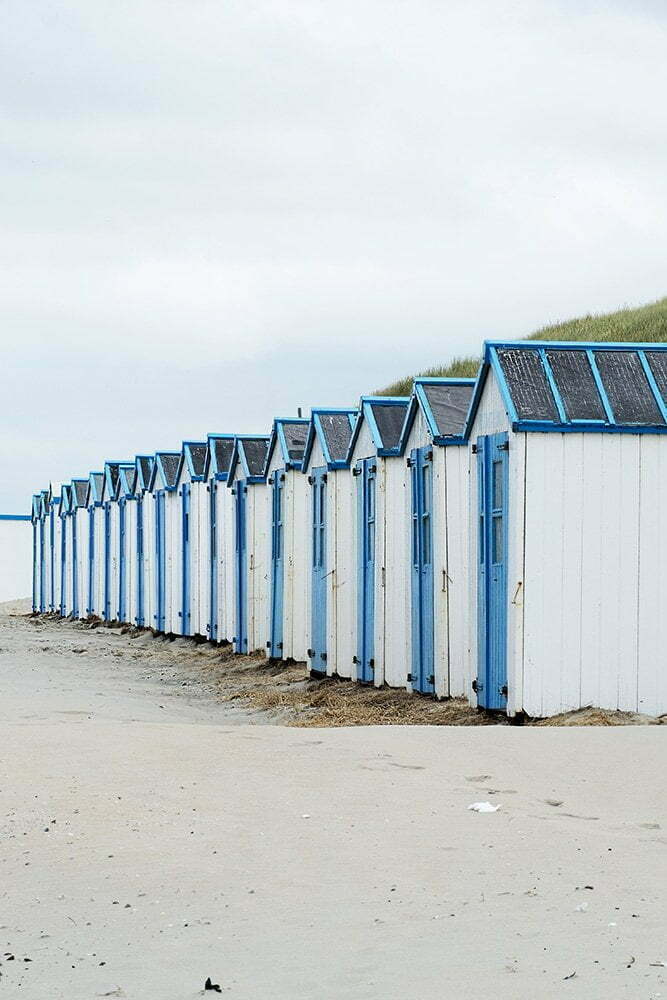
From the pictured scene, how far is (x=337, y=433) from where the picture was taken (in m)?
19.2

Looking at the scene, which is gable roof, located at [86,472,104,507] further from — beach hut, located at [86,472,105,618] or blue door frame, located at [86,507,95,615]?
blue door frame, located at [86,507,95,615]

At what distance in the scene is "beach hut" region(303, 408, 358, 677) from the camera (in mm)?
18000

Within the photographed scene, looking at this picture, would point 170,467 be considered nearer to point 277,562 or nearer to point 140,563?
point 140,563

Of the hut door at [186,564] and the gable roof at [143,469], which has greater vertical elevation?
the gable roof at [143,469]

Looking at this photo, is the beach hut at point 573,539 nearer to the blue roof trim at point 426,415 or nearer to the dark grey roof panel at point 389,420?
the blue roof trim at point 426,415

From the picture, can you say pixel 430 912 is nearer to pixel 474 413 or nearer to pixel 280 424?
pixel 474 413

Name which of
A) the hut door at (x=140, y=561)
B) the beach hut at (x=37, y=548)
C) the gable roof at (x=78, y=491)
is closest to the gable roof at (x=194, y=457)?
the hut door at (x=140, y=561)

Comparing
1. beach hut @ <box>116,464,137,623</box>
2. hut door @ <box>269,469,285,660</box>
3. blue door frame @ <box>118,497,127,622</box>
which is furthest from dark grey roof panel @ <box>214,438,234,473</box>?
blue door frame @ <box>118,497,127,622</box>

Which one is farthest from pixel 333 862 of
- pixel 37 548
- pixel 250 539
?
pixel 37 548

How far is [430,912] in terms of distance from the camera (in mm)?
5715

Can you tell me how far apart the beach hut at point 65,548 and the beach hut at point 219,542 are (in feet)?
54.9

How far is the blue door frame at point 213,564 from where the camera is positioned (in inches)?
1022

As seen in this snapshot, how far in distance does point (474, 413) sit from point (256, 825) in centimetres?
698

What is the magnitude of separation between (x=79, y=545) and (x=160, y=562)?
1080 centimetres
